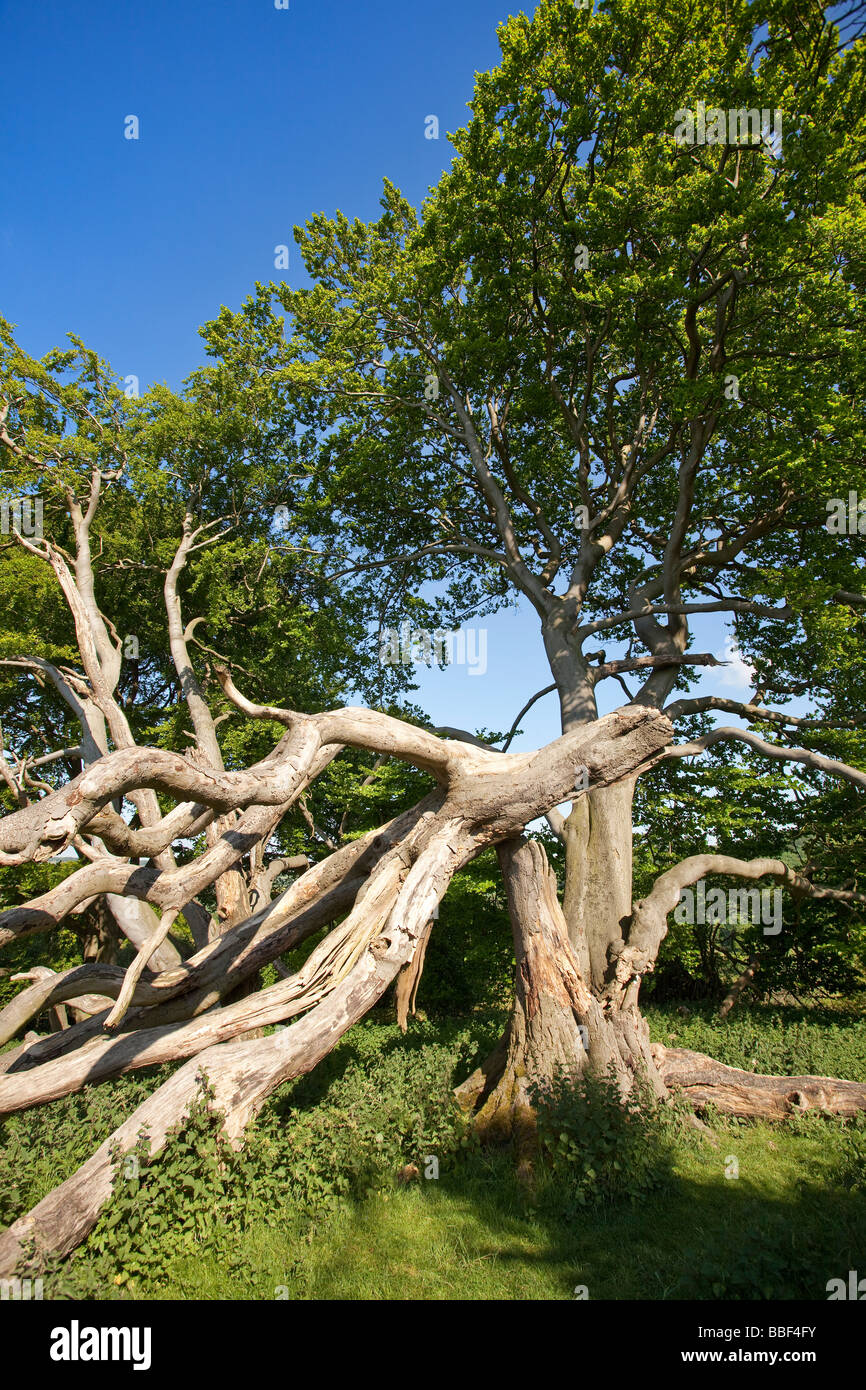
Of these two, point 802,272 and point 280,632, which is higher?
point 802,272

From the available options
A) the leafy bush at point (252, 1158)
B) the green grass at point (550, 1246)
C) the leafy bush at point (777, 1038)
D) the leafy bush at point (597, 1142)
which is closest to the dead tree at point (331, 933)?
the leafy bush at point (252, 1158)

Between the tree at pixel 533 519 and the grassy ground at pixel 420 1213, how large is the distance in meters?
0.50

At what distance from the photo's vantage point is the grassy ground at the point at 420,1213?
4.47m

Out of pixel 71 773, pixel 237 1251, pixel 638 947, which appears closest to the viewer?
pixel 237 1251

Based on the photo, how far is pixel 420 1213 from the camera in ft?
18.6

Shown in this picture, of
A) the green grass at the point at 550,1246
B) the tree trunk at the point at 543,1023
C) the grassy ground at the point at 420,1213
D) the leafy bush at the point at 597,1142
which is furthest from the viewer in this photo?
the tree trunk at the point at 543,1023

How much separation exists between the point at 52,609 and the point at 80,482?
3623mm

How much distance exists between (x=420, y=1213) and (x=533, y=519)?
1157cm

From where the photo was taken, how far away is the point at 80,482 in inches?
643

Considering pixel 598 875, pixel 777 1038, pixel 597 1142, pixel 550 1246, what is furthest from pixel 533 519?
pixel 550 1246

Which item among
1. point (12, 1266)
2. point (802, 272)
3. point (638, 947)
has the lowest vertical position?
point (12, 1266)

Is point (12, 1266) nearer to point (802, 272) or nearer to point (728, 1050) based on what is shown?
point (728, 1050)

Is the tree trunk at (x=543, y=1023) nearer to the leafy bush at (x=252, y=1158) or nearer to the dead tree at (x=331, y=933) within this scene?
the dead tree at (x=331, y=933)
